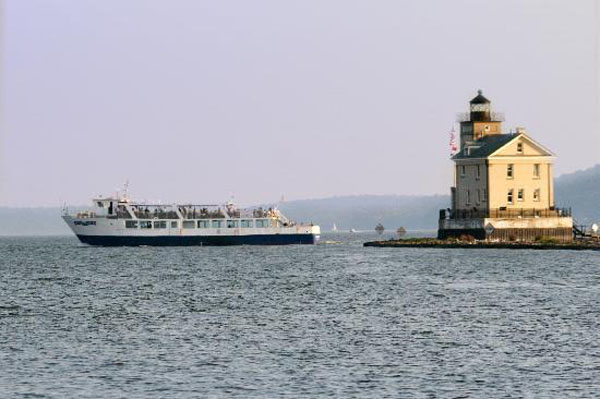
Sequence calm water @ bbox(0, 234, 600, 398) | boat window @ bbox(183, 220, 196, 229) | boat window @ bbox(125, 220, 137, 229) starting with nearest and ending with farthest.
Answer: calm water @ bbox(0, 234, 600, 398) < boat window @ bbox(125, 220, 137, 229) < boat window @ bbox(183, 220, 196, 229)

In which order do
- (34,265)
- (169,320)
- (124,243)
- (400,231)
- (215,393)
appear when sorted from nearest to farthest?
(215,393), (169,320), (34,265), (124,243), (400,231)

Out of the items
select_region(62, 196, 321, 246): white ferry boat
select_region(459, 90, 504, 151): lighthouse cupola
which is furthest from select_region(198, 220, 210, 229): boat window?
select_region(459, 90, 504, 151): lighthouse cupola

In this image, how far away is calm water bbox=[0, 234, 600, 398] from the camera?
3828 cm

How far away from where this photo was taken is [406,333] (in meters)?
51.5

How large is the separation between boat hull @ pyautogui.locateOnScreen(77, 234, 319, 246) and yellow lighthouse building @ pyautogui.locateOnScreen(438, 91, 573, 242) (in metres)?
49.6

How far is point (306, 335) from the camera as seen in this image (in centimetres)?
5116

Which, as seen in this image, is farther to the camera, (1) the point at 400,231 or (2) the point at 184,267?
(1) the point at 400,231

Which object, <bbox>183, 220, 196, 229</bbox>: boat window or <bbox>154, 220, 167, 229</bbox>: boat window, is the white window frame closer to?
<bbox>183, 220, 196, 229</bbox>: boat window

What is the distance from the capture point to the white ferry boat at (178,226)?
174000mm

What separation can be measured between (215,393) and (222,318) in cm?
2247

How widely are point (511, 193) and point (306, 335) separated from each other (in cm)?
8025

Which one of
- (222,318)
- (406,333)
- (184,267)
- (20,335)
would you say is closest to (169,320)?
(222,318)

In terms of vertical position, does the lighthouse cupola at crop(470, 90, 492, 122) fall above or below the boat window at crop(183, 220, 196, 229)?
above

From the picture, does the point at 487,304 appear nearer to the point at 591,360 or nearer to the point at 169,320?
the point at 169,320
